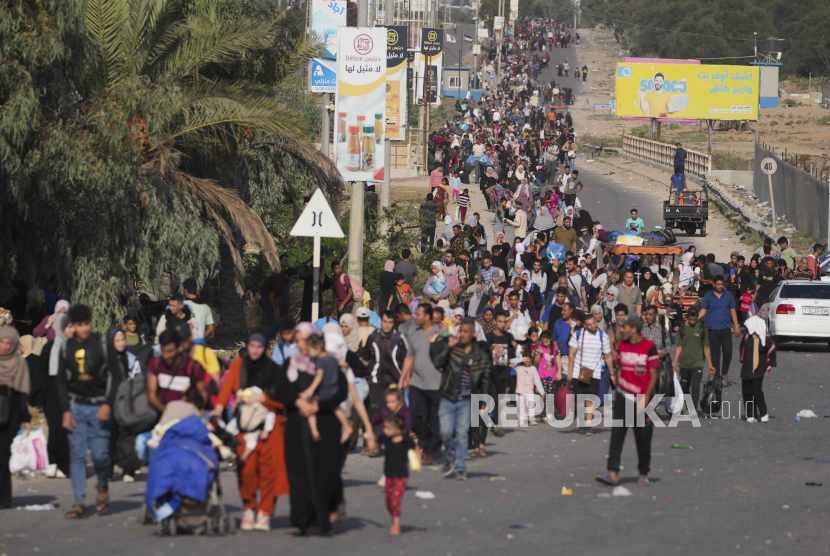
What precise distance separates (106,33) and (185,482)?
9.70 metres

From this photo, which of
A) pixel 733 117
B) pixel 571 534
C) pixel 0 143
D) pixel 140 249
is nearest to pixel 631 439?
pixel 571 534

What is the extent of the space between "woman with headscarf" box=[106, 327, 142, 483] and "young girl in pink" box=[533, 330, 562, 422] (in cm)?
572

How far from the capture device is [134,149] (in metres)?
15.4

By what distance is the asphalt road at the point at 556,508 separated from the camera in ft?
28.0

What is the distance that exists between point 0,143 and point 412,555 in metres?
8.51

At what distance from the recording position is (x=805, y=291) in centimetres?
2094

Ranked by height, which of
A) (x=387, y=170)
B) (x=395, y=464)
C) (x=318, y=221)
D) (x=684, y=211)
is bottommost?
(x=395, y=464)

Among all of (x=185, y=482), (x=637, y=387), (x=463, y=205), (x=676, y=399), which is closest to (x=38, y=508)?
(x=185, y=482)

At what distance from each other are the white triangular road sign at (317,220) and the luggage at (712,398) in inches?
216

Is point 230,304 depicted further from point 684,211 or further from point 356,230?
point 684,211

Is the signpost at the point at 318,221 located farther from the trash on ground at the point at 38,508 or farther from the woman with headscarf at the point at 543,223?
the woman with headscarf at the point at 543,223

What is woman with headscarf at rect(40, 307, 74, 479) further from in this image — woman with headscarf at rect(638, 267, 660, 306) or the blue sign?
the blue sign

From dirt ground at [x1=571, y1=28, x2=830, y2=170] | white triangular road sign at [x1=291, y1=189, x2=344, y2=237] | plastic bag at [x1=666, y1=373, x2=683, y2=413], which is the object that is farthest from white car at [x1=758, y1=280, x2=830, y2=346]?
dirt ground at [x1=571, y1=28, x2=830, y2=170]

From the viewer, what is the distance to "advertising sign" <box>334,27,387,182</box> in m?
16.1
